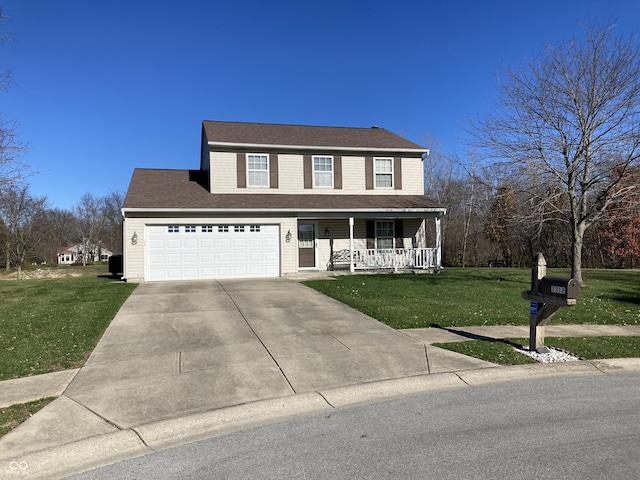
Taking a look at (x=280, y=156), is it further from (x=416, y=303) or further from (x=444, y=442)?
(x=444, y=442)

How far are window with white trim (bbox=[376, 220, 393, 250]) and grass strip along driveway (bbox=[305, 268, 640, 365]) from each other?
298cm

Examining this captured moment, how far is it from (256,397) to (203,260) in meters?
12.1

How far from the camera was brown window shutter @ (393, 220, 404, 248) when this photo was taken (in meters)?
19.5

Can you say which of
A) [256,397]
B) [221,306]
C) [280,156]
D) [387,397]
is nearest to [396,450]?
[387,397]

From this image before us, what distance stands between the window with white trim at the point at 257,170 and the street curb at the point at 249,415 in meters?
13.9

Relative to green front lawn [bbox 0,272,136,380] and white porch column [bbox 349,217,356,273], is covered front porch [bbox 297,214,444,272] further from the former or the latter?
green front lawn [bbox 0,272,136,380]

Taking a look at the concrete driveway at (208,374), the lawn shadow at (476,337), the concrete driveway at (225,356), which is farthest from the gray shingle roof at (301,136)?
the lawn shadow at (476,337)

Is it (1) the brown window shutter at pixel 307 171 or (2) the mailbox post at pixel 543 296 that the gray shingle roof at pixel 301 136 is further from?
(2) the mailbox post at pixel 543 296

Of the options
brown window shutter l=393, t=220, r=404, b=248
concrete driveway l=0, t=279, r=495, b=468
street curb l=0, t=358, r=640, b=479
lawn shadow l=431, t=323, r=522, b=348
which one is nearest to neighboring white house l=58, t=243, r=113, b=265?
brown window shutter l=393, t=220, r=404, b=248

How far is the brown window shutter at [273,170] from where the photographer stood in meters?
18.3

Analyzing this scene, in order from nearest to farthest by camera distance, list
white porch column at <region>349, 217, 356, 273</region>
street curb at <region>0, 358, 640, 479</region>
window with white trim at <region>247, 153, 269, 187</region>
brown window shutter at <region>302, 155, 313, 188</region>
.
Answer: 1. street curb at <region>0, 358, 640, 479</region>
2. white porch column at <region>349, 217, 356, 273</region>
3. window with white trim at <region>247, 153, 269, 187</region>
4. brown window shutter at <region>302, 155, 313, 188</region>

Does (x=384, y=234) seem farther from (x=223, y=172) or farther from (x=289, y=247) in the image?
(x=223, y=172)

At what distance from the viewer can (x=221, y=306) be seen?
1013cm

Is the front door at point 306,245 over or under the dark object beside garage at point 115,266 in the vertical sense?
over
